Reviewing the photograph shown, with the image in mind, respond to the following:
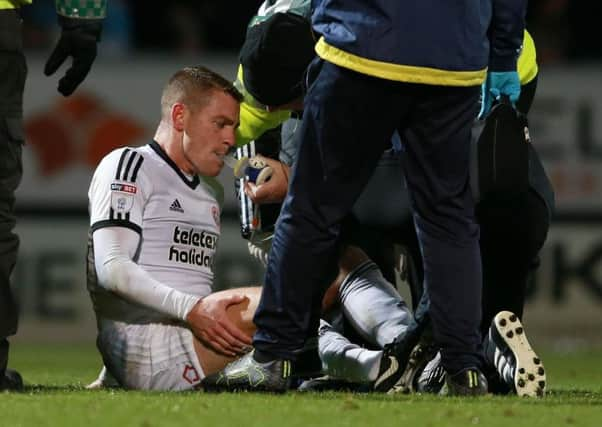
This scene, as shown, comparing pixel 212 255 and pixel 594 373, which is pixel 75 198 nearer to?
pixel 594 373

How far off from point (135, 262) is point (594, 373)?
2.67 meters

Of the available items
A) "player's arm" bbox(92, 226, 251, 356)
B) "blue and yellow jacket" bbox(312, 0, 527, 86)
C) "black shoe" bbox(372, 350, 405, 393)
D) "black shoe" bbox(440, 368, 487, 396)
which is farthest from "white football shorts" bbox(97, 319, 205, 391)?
"blue and yellow jacket" bbox(312, 0, 527, 86)

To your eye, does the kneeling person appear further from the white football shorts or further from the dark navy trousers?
the dark navy trousers

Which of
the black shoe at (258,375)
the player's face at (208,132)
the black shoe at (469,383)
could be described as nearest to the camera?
the black shoe at (258,375)

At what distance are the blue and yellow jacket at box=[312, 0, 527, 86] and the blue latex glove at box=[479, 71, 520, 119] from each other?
0.41m

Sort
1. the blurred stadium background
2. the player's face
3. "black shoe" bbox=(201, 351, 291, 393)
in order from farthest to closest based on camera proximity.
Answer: the blurred stadium background
the player's face
"black shoe" bbox=(201, 351, 291, 393)

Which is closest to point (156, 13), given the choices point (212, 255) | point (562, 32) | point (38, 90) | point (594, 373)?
point (38, 90)

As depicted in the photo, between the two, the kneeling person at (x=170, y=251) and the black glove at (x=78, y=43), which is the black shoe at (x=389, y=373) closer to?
the kneeling person at (x=170, y=251)

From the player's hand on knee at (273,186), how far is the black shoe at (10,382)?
3.60 ft

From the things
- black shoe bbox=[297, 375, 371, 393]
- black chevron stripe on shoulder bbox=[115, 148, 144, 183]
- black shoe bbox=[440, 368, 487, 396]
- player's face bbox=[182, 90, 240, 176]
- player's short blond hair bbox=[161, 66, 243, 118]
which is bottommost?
black shoe bbox=[297, 375, 371, 393]

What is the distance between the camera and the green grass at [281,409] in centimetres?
412

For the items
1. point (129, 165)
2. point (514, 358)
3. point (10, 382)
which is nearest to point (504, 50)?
point (514, 358)

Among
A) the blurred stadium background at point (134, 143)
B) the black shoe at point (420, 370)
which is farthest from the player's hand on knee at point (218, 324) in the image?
the blurred stadium background at point (134, 143)

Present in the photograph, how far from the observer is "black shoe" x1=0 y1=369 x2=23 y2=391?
16.3 ft
